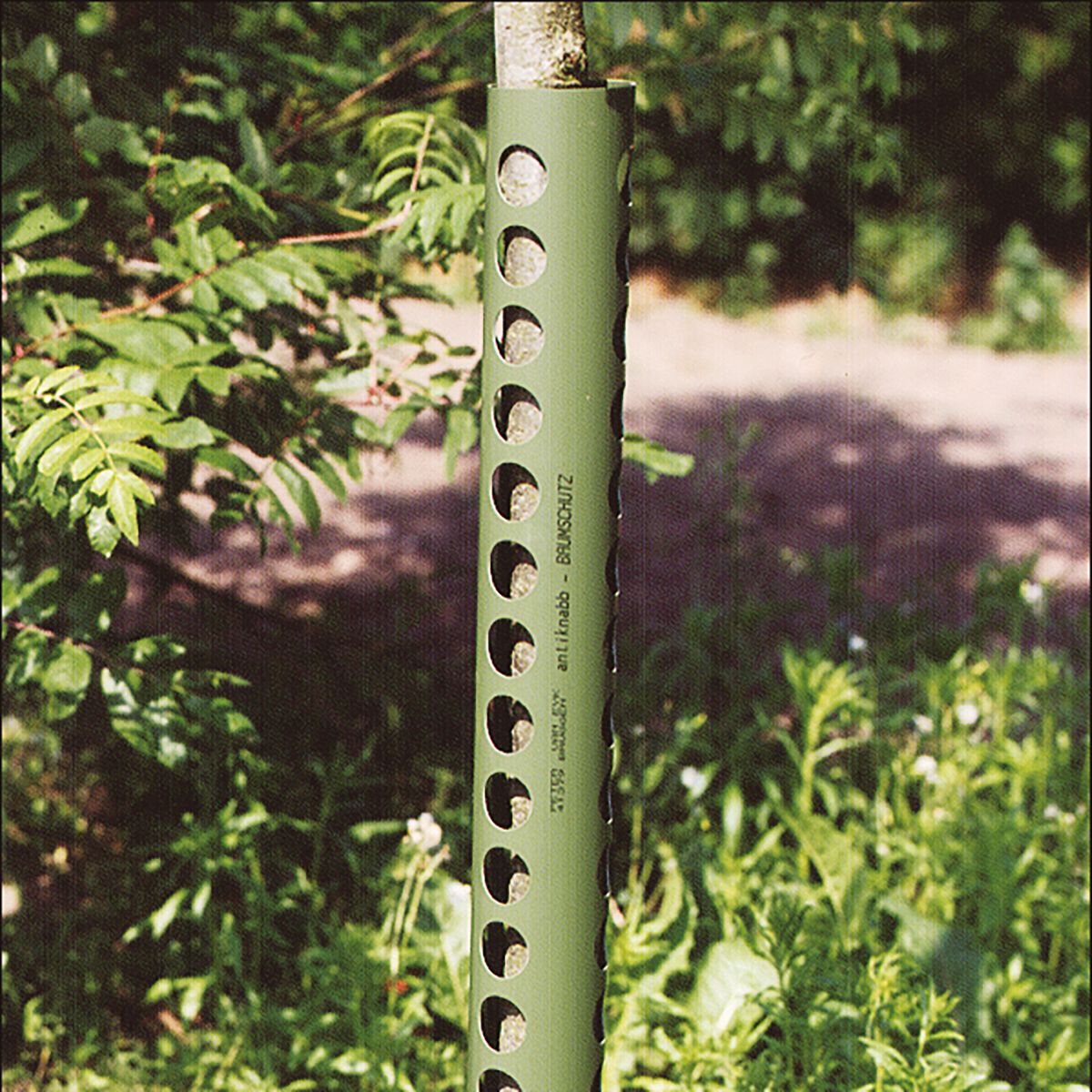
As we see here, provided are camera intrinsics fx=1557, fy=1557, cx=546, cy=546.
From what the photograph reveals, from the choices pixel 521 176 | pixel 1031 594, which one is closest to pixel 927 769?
pixel 1031 594

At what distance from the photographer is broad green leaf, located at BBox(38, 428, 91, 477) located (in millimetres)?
1604

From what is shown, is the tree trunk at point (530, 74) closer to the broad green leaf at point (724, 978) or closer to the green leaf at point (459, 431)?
the green leaf at point (459, 431)

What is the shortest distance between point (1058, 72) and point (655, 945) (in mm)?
7172

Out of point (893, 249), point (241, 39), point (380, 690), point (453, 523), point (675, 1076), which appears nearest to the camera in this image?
point (675, 1076)

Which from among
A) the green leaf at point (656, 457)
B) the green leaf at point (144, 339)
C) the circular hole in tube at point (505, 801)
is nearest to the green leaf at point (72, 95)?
the green leaf at point (144, 339)

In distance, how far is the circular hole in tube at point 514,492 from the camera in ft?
4.40

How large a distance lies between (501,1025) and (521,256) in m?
0.71

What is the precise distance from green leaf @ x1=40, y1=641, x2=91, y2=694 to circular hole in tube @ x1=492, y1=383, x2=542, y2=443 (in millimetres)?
901

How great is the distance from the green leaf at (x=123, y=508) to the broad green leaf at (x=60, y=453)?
0.24 ft

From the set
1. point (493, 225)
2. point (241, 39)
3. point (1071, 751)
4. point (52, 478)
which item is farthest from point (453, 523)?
point (493, 225)

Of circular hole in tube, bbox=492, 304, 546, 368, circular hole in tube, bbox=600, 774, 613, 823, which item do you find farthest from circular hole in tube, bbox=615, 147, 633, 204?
circular hole in tube, bbox=600, 774, 613, 823

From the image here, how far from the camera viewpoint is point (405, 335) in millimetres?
2150

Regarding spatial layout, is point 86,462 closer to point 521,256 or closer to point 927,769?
point 521,256

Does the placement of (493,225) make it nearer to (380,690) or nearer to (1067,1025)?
(1067,1025)
